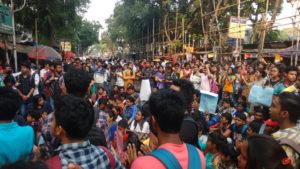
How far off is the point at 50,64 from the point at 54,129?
8767 millimetres

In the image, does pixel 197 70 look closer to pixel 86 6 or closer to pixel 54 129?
pixel 54 129

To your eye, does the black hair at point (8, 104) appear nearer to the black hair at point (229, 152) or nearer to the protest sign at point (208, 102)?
the black hair at point (229, 152)

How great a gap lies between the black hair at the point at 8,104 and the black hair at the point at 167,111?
1124mm

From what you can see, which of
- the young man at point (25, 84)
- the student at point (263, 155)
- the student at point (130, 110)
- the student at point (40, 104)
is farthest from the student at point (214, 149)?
the young man at point (25, 84)

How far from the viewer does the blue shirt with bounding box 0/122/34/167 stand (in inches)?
99.7

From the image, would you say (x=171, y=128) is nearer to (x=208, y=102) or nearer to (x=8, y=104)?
(x=8, y=104)

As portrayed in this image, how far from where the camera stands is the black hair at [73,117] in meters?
2.29

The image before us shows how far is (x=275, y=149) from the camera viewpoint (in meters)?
2.61

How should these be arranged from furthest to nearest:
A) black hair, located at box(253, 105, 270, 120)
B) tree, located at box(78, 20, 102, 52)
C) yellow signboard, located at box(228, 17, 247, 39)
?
tree, located at box(78, 20, 102, 52), yellow signboard, located at box(228, 17, 247, 39), black hair, located at box(253, 105, 270, 120)

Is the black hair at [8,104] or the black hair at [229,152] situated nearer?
the black hair at [8,104]

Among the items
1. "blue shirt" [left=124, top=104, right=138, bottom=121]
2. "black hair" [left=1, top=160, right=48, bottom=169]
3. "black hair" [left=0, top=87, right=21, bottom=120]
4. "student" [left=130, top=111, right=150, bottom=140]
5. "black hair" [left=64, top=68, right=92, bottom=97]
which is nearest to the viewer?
"black hair" [left=1, top=160, right=48, bottom=169]

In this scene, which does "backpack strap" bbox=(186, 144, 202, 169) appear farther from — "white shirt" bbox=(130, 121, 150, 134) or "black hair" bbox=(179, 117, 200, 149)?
"white shirt" bbox=(130, 121, 150, 134)

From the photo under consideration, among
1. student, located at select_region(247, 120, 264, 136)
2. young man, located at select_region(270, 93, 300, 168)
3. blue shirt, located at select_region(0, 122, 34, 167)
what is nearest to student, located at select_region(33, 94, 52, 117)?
student, located at select_region(247, 120, 264, 136)

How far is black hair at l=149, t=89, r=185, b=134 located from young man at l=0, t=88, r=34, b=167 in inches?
37.8
